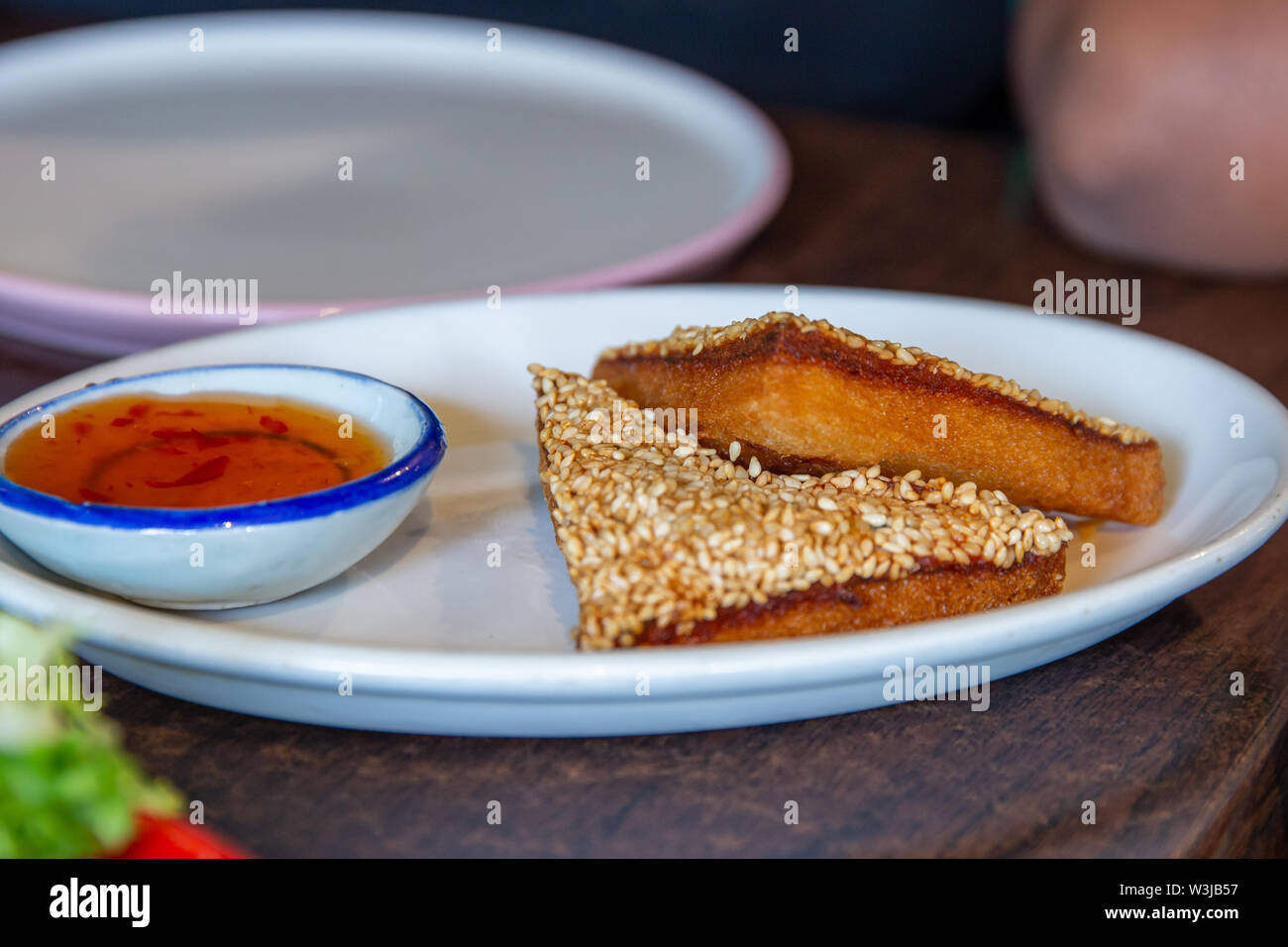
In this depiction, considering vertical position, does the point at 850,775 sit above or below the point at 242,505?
below

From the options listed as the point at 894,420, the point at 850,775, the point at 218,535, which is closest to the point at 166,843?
the point at 218,535

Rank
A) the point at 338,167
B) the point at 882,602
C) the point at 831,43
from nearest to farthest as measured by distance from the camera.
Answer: the point at 882,602
the point at 338,167
the point at 831,43

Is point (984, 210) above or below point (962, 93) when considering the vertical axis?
below

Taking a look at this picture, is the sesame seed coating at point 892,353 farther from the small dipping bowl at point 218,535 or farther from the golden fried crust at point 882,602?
the small dipping bowl at point 218,535

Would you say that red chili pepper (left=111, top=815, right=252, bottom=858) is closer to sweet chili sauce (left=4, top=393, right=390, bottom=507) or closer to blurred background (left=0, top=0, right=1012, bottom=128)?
sweet chili sauce (left=4, top=393, right=390, bottom=507)

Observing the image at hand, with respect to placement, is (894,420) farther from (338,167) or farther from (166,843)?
(338,167)

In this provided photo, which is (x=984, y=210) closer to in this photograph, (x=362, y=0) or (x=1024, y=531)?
(x=1024, y=531)
